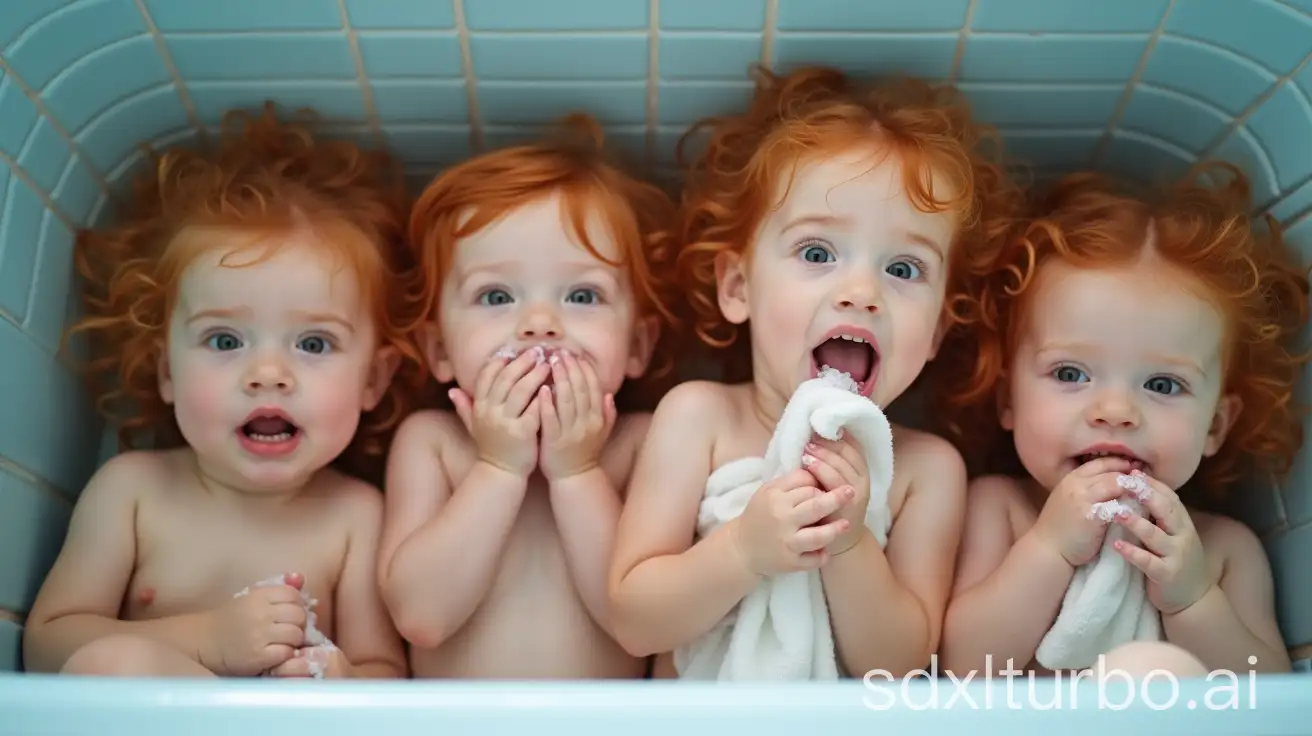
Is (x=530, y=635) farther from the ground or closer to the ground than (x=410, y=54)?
closer to the ground

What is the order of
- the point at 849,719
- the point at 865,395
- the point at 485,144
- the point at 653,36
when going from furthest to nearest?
the point at 485,144 → the point at 653,36 → the point at 865,395 → the point at 849,719

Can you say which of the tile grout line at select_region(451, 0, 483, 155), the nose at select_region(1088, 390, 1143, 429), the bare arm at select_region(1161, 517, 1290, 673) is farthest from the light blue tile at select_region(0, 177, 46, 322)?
the bare arm at select_region(1161, 517, 1290, 673)

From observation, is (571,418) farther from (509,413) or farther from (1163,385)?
(1163,385)

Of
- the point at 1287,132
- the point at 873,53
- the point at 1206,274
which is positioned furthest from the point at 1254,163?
the point at 873,53

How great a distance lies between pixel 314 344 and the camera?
1335mm

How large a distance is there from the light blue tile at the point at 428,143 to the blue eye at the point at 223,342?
0.31 meters

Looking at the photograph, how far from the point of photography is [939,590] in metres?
1.28

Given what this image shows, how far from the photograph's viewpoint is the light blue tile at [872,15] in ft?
4.30

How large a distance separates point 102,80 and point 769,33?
71cm

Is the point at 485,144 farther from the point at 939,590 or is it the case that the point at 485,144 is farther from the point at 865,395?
the point at 939,590

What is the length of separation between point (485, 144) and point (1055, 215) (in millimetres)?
655

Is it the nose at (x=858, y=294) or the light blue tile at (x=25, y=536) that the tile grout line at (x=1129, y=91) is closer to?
the nose at (x=858, y=294)

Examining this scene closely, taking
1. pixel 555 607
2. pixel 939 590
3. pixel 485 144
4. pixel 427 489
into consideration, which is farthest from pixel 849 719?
pixel 485 144

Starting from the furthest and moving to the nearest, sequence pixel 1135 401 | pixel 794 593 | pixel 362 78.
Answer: pixel 362 78
pixel 1135 401
pixel 794 593
